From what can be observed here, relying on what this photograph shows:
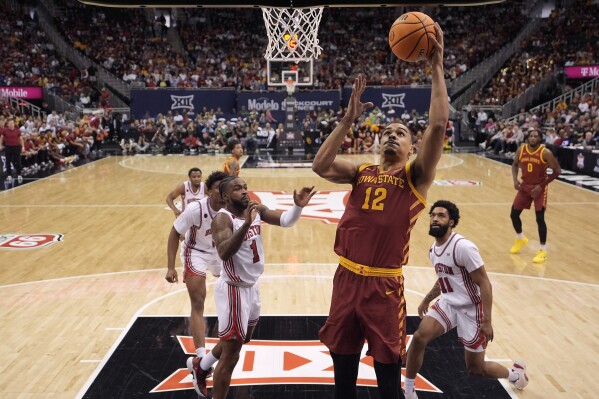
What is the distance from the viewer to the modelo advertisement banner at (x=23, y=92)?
86.2ft

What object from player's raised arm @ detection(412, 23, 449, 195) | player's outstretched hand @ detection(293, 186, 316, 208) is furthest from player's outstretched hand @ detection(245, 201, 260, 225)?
player's raised arm @ detection(412, 23, 449, 195)

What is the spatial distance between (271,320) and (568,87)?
81.8 ft

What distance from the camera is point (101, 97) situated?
96.5 ft

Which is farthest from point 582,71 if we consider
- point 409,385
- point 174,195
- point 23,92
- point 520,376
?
point 409,385

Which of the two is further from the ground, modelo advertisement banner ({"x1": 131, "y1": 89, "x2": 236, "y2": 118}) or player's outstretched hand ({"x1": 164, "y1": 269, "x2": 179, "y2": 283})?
modelo advertisement banner ({"x1": 131, "y1": 89, "x2": 236, "y2": 118})

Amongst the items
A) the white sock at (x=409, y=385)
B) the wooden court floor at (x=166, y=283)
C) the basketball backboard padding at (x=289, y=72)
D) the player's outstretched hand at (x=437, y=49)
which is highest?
the basketball backboard padding at (x=289, y=72)

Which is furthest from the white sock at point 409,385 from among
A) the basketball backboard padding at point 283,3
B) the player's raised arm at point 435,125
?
the basketball backboard padding at point 283,3

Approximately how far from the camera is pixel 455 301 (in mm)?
4598

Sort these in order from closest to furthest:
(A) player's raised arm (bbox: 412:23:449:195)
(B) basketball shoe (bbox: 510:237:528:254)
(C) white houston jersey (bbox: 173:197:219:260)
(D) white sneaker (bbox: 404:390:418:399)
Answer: (A) player's raised arm (bbox: 412:23:449:195) → (D) white sneaker (bbox: 404:390:418:399) → (C) white houston jersey (bbox: 173:197:219:260) → (B) basketball shoe (bbox: 510:237:528:254)

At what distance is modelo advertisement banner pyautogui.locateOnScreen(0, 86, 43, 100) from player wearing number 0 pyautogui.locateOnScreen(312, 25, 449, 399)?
2608cm

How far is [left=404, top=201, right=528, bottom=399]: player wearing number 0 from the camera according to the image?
176 inches

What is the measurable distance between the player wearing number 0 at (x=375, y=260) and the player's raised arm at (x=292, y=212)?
378 millimetres

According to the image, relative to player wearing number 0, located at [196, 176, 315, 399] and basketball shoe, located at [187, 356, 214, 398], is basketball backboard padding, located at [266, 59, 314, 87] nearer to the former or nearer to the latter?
basketball shoe, located at [187, 356, 214, 398]

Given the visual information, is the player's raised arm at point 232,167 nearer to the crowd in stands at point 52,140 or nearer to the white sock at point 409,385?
the white sock at point 409,385
